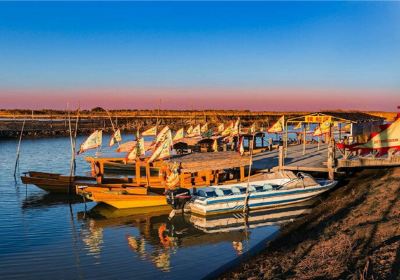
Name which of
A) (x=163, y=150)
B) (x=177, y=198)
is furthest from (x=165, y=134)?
(x=177, y=198)

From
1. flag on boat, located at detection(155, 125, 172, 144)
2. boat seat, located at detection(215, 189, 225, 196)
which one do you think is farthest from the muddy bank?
flag on boat, located at detection(155, 125, 172, 144)

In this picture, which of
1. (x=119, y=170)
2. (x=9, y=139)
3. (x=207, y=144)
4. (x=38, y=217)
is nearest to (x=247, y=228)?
(x=38, y=217)

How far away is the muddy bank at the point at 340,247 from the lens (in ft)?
37.8

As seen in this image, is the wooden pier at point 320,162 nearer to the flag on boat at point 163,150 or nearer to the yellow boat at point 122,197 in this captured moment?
the flag on boat at point 163,150

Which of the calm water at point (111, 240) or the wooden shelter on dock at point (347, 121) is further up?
the wooden shelter on dock at point (347, 121)

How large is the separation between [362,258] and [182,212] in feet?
44.3

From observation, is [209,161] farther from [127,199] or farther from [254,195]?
[127,199]

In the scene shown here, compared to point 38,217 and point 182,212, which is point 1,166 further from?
point 182,212

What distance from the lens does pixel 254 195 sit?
24656mm

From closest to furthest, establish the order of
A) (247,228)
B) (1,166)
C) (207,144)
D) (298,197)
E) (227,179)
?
(247,228), (298,197), (227,179), (207,144), (1,166)

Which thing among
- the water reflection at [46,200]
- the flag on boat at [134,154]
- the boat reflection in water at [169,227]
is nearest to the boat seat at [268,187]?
the boat reflection in water at [169,227]

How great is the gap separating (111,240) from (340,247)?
36.1 feet

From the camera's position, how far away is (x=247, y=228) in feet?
71.7

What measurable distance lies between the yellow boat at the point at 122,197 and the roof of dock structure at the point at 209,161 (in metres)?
2.43
